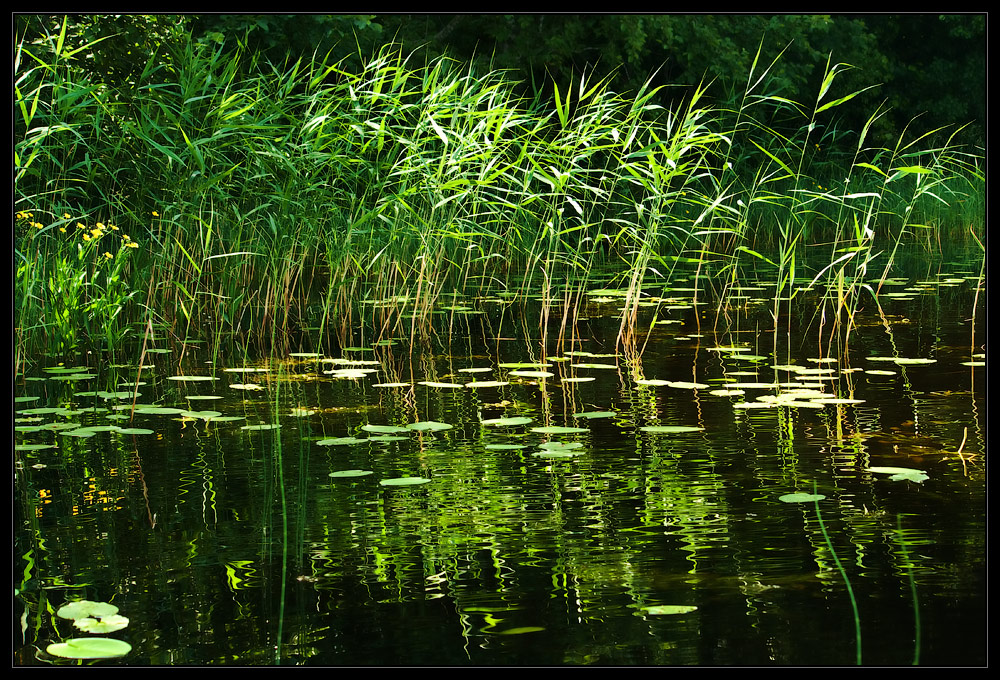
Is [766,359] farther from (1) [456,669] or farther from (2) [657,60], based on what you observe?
(2) [657,60]

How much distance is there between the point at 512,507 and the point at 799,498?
2.76 feet

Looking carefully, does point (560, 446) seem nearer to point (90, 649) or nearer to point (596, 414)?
point (596, 414)

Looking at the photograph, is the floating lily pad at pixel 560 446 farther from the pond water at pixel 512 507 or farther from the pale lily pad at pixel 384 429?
the pale lily pad at pixel 384 429

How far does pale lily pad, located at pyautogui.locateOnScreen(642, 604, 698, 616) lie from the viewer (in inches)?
107

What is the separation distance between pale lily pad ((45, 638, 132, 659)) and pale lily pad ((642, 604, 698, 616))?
44.8 inches

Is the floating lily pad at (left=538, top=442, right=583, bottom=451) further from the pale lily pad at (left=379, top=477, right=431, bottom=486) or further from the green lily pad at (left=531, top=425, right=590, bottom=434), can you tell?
the pale lily pad at (left=379, top=477, right=431, bottom=486)

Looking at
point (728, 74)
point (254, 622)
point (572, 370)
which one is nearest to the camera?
point (254, 622)

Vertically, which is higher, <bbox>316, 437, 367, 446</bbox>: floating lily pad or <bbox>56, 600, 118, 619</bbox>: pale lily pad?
<bbox>316, 437, 367, 446</bbox>: floating lily pad

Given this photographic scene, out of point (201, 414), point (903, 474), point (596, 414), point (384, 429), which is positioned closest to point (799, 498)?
point (903, 474)

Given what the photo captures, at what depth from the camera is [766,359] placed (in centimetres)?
590

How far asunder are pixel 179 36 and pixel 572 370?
5.16 metres

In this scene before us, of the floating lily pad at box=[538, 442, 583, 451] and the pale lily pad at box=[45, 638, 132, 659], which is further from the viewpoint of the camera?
the floating lily pad at box=[538, 442, 583, 451]

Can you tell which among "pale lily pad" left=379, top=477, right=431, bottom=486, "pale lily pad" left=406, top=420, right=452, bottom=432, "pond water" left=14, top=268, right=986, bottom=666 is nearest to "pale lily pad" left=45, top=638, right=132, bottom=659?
"pond water" left=14, top=268, right=986, bottom=666

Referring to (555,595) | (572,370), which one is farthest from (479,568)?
(572,370)
